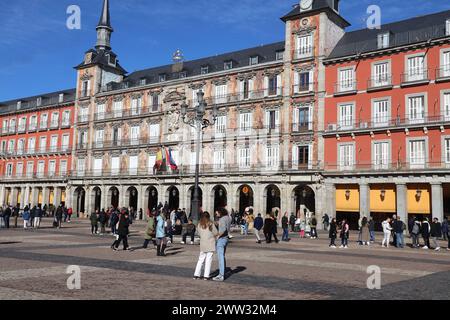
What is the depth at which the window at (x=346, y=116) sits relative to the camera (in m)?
37.4

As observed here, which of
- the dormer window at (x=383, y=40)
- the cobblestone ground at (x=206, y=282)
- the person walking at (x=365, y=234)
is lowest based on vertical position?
the cobblestone ground at (x=206, y=282)

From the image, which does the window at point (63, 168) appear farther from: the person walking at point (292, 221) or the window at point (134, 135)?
the person walking at point (292, 221)

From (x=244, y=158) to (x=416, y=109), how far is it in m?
15.7

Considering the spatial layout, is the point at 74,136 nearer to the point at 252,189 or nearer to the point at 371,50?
the point at 252,189

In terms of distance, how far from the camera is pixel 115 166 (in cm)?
5281

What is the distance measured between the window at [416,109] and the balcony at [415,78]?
1.10m

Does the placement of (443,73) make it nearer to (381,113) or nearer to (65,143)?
(381,113)

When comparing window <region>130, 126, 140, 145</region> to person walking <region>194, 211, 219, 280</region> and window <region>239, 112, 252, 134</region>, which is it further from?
person walking <region>194, 211, 219, 280</region>

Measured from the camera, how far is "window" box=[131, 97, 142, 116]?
5206 cm

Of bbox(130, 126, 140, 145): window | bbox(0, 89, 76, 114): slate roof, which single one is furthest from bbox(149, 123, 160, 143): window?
bbox(0, 89, 76, 114): slate roof

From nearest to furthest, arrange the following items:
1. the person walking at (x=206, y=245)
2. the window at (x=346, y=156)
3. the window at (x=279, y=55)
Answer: the person walking at (x=206, y=245) → the window at (x=346, y=156) → the window at (x=279, y=55)

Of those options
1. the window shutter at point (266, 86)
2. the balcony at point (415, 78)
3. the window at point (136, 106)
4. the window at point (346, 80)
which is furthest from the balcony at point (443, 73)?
the window at point (136, 106)

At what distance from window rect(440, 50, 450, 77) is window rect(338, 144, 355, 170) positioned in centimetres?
845
